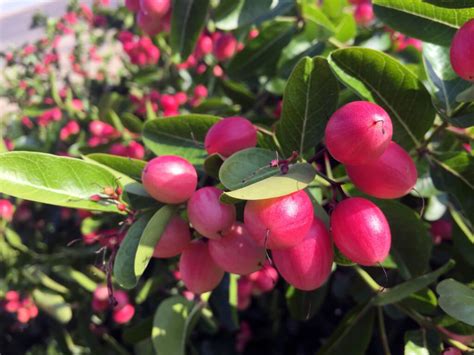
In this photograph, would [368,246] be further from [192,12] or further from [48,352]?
[48,352]

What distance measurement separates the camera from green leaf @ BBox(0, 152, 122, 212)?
0.63m

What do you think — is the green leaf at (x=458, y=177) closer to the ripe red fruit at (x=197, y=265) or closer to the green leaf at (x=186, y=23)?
the ripe red fruit at (x=197, y=265)

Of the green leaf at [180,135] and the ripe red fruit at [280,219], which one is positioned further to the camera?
the green leaf at [180,135]

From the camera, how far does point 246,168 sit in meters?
0.60

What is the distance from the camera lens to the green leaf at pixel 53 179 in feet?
2.07

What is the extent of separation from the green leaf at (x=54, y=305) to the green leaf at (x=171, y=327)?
33.5 inches

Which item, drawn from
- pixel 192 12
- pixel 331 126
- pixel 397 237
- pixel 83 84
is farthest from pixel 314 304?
pixel 83 84

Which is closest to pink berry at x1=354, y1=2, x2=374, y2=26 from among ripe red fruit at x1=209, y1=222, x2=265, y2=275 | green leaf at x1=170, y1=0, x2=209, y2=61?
green leaf at x1=170, y1=0, x2=209, y2=61

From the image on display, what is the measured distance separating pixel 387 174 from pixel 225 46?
2.98 ft

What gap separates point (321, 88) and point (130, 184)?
319 millimetres

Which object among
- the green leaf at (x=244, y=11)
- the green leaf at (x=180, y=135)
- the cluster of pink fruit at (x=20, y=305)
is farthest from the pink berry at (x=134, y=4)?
the cluster of pink fruit at (x=20, y=305)

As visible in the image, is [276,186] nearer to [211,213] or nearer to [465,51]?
[211,213]

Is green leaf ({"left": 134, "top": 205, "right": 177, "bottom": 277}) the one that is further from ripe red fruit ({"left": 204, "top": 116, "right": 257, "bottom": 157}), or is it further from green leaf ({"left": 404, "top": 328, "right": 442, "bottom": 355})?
green leaf ({"left": 404, "top": 328, "right": 442, "bottom": 355})

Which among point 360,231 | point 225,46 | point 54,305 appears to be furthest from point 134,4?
point 54,305
